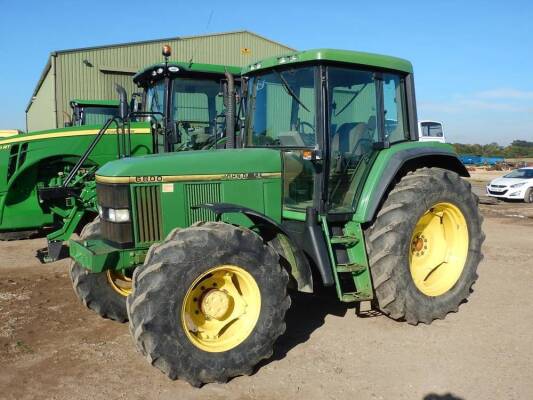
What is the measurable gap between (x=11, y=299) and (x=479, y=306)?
5127 mm

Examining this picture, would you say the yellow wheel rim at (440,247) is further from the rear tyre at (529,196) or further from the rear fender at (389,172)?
the rear tyre at (529,196)

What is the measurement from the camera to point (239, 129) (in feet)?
16.9

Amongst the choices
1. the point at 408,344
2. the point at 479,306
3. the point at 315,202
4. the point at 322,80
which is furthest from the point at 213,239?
the point at 479,306

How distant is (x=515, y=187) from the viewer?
55.6 ft

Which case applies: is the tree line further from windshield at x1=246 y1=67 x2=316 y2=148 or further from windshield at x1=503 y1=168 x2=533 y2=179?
windshield at x1=246 y1=67 x2=316 y2=148

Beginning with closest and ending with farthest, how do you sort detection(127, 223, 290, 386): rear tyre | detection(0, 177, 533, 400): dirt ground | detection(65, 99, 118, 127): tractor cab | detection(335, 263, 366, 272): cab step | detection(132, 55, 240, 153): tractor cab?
detection(127, 223, 290, 386): rear tyre
detection(0, 177, 533, 400): dirt ground
detection(335, 263, 366, 272): cab step
detection(132, 55, 240, 153): tractor cab
detection(65, 99, 118, 127): tractor cab

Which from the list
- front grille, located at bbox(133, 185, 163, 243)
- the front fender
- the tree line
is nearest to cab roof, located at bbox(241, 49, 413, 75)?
the front fender

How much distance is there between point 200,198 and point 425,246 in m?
2.43

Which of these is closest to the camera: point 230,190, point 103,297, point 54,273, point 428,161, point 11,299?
point 230,190

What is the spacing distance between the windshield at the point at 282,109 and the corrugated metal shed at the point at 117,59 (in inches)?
522

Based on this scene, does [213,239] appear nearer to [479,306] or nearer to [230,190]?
[230,190]

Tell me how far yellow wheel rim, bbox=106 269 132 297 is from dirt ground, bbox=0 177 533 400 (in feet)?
1.09

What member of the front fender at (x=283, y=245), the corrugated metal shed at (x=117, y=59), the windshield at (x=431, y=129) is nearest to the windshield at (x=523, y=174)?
the windshield at (x=431, y=129)

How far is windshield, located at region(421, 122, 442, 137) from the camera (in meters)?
19.9
